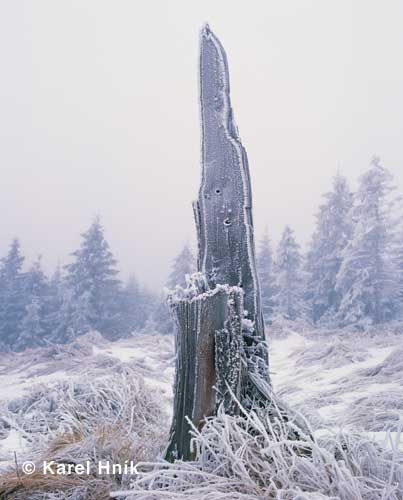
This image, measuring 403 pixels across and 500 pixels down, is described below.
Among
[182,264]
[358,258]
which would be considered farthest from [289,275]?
[182,264]

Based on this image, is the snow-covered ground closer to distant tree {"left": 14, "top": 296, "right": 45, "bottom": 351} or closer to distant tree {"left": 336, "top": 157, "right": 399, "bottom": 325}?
distant tree {"left": 336, "top": 157, "right": 399, "bottom": 325}

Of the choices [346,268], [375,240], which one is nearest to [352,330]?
[346,268]

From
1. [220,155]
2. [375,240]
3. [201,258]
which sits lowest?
[201,258]

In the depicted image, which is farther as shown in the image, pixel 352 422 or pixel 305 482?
pixel 352 422

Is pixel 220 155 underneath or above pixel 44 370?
above

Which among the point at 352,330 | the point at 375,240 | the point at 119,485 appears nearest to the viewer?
the point at 119,485

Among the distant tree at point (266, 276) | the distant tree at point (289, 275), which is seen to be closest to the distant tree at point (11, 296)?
the distant tree at point (266, 276)

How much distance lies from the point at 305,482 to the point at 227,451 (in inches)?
14.7

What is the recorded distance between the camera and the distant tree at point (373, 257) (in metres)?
18.0

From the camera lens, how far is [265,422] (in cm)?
217

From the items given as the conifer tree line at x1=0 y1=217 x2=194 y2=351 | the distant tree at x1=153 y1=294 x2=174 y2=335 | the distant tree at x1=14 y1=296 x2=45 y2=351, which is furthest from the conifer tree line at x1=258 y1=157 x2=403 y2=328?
the distant tree at x1=14 y1=296 x2=45 y2=351

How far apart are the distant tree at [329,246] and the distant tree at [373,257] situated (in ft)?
7.64

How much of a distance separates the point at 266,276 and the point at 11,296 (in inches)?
721

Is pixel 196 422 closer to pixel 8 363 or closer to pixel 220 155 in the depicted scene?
pixel 220 155
